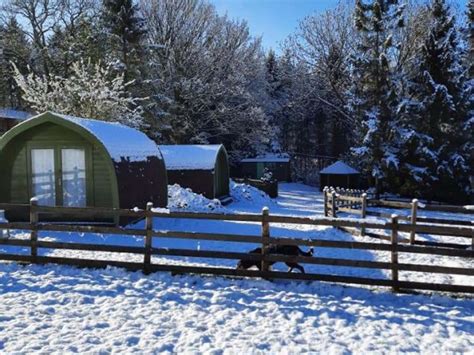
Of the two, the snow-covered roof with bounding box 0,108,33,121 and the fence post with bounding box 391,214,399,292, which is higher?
the snow-covered roof with bounding box 0,108,33,121

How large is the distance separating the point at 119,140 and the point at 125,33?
19230 millimetres

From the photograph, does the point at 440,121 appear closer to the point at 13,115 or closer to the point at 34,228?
the point at 34,228

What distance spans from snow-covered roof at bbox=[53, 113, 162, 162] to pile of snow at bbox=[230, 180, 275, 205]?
27.7ft

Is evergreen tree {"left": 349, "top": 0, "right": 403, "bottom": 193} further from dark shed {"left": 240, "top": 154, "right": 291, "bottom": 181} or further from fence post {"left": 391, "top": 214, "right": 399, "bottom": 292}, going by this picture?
fence post {"left": 391, "top": 214, "right": 399, "bottom": 292}

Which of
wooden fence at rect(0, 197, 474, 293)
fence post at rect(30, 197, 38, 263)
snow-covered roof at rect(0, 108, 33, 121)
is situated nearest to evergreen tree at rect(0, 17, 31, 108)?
snow-covered roof at rect(0, 108, 33, 121)

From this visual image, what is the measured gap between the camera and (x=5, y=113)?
33.7 meters

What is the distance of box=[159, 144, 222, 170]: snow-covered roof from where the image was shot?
21844mm

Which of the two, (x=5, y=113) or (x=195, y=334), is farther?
(x=5, y=113)

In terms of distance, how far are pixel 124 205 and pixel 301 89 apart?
29.5 meters

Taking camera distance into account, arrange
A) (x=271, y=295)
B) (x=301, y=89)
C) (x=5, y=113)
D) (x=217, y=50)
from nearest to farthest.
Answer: (x=271, y=295)
(x=5, y=113)
(x=217, y=50)
(x=301, y=89)

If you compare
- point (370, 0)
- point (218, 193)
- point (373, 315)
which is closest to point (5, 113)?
point (218, 193)

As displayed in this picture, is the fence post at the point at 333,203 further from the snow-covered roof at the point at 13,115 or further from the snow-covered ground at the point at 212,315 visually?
the snow-covered roof at the point at 13,115

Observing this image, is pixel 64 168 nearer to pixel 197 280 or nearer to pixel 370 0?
pixel 197 280

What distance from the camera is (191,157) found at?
73.2ft
